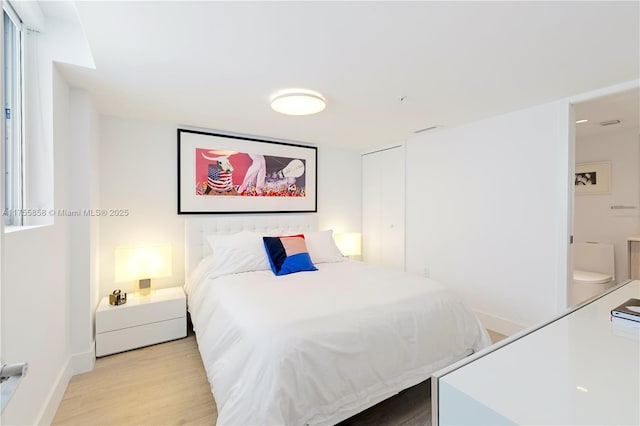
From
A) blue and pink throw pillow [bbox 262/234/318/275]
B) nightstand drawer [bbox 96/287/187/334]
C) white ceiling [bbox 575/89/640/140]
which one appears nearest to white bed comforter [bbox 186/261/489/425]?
blue and pink throw pillow [bbox 262/234/318/275]

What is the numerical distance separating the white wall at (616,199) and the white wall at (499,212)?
67.9 inches

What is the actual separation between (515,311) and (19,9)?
426 centimetres

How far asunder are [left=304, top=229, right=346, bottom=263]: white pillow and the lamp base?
5.21 feet

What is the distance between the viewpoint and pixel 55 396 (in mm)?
1780

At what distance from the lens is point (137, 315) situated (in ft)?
8.23

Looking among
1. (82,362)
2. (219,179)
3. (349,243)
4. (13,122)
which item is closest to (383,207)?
(349,243)

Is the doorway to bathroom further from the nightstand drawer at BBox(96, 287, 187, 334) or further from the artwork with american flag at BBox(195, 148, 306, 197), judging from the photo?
the nightstand drawer at BBox(96, 287, 187, 334)

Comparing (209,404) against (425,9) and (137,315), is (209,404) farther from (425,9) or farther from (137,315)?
(425,9)

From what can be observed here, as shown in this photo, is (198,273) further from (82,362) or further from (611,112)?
(611,112)

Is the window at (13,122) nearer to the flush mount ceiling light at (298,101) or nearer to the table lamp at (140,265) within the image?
the table lamp at (140,265)

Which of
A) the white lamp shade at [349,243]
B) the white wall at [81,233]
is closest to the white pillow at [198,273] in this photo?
the white wall at [81,233]

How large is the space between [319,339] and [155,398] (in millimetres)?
1289

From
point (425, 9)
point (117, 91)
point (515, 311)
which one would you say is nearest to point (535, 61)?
point (425, 9)

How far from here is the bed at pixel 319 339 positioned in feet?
4.50
